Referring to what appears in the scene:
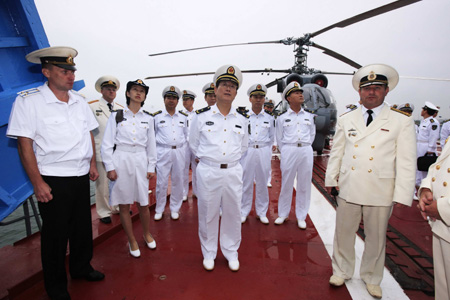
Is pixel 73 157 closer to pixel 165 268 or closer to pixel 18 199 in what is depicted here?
pixel 18 199

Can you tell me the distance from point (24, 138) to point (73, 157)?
13.5 inches

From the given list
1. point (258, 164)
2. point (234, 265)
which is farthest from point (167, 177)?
point (234, 265)

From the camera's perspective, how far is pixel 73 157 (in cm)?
192

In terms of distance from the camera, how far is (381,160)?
1991 millimetres

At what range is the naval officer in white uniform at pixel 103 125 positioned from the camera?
11.0 feet

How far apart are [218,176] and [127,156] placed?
106cm

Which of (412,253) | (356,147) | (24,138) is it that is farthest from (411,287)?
(24,138)

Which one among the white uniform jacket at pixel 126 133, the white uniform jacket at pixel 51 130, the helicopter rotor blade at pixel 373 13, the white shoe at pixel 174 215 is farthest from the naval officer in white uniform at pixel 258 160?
the helicopter rotor blade at pixel 373 13

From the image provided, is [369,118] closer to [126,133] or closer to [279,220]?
[279,220]

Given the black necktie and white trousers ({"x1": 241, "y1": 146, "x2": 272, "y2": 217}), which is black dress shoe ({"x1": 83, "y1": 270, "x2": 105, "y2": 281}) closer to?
white trousers ({"x1": 241, "y1": 146, "x2": 272, "y2": 217})

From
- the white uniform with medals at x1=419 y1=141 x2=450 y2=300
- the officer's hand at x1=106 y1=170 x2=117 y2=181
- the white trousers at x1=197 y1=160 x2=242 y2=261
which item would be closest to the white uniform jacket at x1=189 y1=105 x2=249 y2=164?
the white trousers at x1=197 y1=160 x2=242 y2=261

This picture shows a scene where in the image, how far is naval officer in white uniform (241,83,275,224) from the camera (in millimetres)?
3625

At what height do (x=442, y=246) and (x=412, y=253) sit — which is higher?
(x=442, y=246)

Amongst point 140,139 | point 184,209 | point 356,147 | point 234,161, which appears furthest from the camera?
point 184,209
